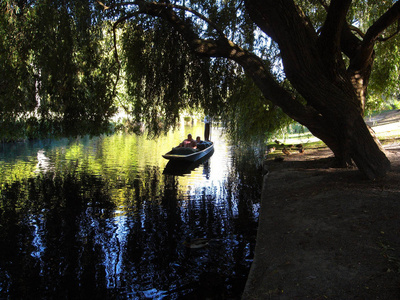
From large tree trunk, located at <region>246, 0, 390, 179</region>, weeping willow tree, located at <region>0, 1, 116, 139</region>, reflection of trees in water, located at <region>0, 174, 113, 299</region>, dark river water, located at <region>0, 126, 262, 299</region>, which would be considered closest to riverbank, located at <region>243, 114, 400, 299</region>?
large tree trunk, located at <region>246, 0, 390, 179</region>

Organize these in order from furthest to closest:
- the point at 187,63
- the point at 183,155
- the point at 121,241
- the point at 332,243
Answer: the point at 183,155
the point at 187,63
the point at 121,241
the point at 332,243

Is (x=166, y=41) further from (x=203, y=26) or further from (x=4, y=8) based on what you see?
(x=4, y=8)

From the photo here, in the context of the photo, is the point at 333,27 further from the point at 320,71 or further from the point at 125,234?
the point at 125,234

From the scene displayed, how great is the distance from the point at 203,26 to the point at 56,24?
379 centimetres

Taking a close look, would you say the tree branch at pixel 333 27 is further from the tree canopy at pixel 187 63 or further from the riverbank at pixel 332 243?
the riverbank at pixel 332 243

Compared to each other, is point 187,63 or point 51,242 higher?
point 187,63

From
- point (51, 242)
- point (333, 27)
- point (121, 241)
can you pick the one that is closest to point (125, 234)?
point (121, 241)

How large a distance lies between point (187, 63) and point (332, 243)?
6.30 meters

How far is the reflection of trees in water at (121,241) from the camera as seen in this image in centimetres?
470

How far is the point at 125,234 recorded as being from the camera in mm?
6625

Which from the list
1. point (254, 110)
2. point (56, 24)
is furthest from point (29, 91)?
point (254, 110)

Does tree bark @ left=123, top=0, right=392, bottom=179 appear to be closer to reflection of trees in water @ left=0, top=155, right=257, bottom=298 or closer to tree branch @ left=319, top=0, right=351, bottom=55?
tree branch @ left=319, top=0, right=351, bottom=55

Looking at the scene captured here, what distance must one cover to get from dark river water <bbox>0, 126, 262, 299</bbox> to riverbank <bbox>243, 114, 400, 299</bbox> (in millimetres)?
703

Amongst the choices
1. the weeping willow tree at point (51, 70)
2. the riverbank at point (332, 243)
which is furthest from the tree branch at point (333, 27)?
the weeping willow tree at point (51, 70)
